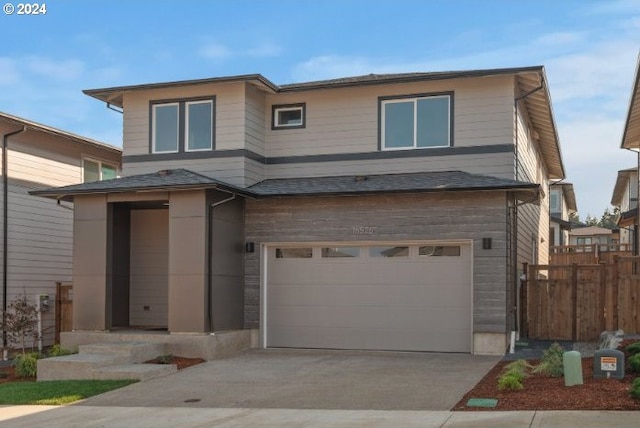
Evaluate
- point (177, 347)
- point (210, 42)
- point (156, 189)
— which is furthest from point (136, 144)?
point (177, 347)

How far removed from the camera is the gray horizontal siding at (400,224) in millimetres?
15703

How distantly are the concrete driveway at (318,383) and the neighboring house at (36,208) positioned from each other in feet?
21.9

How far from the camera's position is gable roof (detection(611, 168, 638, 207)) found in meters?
37.0

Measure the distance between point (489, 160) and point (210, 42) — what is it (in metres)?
6.50

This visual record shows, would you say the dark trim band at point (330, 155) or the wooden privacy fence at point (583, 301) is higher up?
the dark trim band at point (330, 155)

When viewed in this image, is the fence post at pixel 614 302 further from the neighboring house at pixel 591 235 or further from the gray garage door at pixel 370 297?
the neighboring house at pixel 591 235

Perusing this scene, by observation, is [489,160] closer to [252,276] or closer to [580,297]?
[580,297]

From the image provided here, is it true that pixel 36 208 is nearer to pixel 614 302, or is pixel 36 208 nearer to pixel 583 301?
pixel 583 301

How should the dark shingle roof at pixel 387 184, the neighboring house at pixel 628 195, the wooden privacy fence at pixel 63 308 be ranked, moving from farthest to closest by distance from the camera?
the neighboring house at pixel 628 195
the wooden privacy fence at pixel 63 308
the dark shingle roof at pixel 387 184

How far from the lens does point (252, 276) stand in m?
17.4

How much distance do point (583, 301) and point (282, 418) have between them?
32.1ft

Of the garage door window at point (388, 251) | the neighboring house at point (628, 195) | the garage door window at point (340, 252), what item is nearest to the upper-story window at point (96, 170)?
the garage door window at point (340, 252)

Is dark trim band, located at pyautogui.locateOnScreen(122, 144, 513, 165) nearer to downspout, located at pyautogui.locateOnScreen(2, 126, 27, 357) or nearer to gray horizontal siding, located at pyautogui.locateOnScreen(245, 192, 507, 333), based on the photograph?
gray horizontal siding, located at pyautogui.locateOnScreen(245, 192, 507, 333)

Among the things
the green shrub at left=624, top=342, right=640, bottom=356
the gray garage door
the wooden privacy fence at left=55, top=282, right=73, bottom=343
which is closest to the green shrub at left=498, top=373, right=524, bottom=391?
the green shrub at left=624, top=342, right=640, bottom=356
